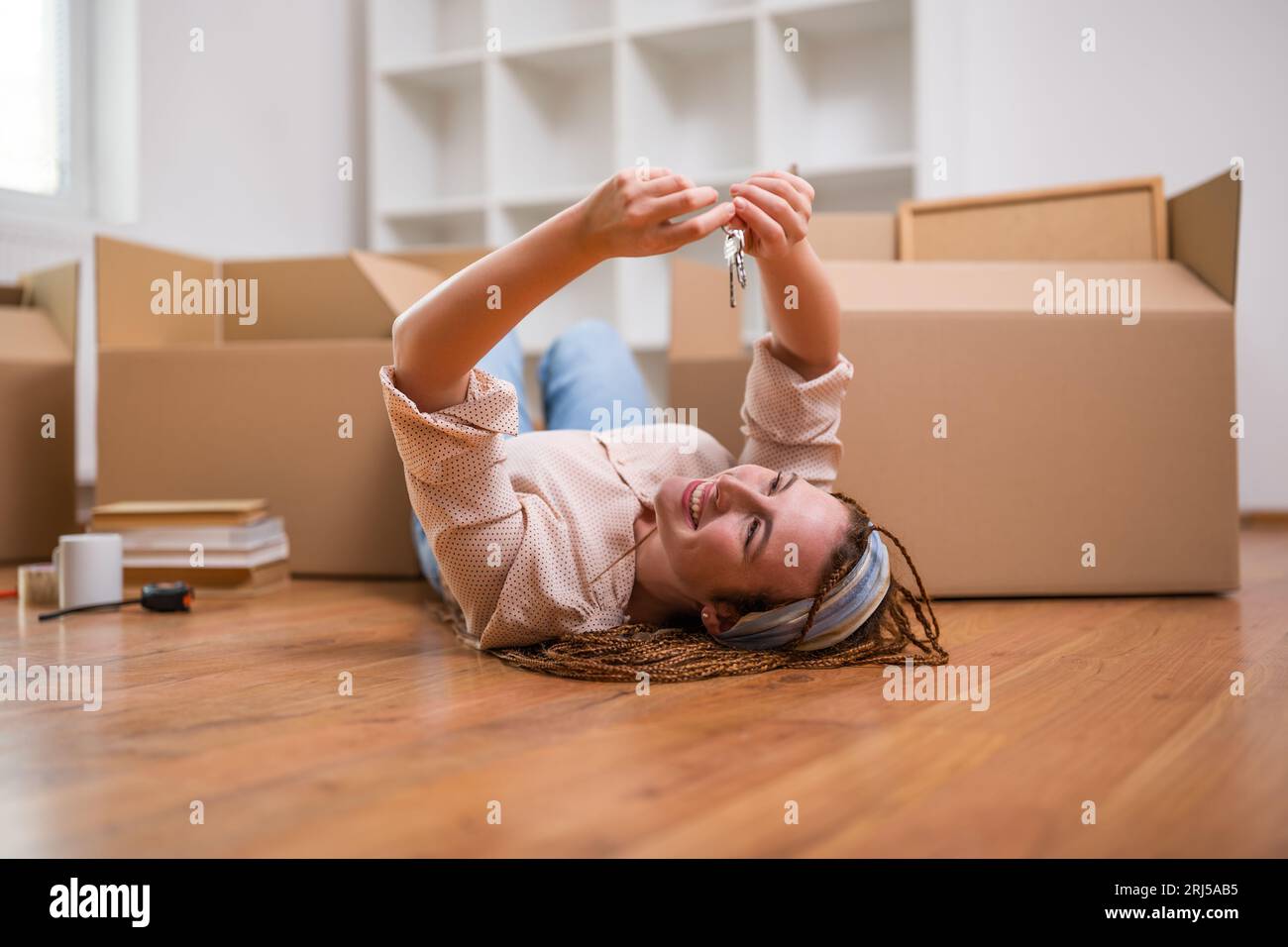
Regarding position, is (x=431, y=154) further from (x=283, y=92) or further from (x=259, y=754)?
(x=259, y=754)

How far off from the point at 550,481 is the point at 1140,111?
1994 mm

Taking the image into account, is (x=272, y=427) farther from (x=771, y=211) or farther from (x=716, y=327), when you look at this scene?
(x=771, y=211)

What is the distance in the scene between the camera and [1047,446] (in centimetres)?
138

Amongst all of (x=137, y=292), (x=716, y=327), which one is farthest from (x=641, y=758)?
(x=137, y=292)

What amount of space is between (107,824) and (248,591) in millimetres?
1004

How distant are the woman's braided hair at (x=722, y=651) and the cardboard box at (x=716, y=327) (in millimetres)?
601

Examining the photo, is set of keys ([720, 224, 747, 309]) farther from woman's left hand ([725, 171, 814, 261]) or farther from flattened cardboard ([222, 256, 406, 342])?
flattened cardboard ([222, 256, 406, 342])

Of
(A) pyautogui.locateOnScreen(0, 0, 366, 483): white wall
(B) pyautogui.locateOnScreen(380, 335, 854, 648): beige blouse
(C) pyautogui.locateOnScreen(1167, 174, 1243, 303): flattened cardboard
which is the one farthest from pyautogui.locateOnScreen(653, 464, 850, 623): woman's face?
(A) pyautogui.locateOnScreen(0, 0, 366, 483): white wall

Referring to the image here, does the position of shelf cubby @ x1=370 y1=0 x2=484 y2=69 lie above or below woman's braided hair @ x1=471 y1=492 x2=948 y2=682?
above

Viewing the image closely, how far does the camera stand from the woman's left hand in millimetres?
949

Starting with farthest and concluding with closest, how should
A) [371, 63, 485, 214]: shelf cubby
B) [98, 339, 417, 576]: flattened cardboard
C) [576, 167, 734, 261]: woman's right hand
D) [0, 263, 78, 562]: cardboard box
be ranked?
1. [371, 63, 485, 214]: shelf cubby
2. [0, 263, 78, 562]: cardboard box
3. [98, 339, 417, 576]: flattened cardboard
4. [576, 167, 734, 261]: woman's right hand

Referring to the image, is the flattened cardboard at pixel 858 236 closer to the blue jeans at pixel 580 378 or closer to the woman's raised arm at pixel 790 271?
the blue jeans at pixel 580 378

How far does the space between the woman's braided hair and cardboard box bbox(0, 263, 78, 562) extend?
3.98ft
